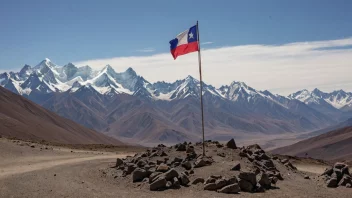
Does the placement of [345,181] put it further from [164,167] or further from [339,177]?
[164,167]

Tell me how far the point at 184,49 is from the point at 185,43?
38cm

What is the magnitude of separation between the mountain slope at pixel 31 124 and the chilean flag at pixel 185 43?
85699mm

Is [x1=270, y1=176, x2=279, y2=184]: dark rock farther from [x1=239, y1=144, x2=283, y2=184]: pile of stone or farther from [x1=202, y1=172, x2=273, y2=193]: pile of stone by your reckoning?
[x1=202, y1=172, x2=273, y2=193]: pile of stone

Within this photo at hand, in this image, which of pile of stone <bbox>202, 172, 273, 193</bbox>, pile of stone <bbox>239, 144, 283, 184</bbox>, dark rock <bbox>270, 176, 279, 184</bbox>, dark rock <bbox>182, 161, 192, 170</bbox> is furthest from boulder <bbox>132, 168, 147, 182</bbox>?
dark rock <bbox>270, 176, 279, 184</bbox>

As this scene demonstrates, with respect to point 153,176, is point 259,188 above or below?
below

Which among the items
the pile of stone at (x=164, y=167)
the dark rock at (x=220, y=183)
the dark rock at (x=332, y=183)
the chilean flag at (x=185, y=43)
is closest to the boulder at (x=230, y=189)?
the dark rock at (x=220, y=183)

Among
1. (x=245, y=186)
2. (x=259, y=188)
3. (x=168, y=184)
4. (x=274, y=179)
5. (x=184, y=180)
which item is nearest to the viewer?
(x=245, y=186)

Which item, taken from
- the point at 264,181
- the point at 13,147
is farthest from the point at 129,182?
Answer: the point at 13,147

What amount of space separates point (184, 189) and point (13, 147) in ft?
67.9

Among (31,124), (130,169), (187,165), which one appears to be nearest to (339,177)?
(187,165)

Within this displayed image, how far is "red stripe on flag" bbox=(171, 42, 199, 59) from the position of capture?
88.0 feet

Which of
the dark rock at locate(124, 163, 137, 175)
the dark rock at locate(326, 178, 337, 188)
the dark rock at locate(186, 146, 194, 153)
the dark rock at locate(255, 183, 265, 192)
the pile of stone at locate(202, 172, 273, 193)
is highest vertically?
the dark rock at locate(186, 146, 194, 153)

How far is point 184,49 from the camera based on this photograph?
1071 inches

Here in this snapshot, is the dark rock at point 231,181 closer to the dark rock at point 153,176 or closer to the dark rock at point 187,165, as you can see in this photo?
the dark rock at point 153,176
